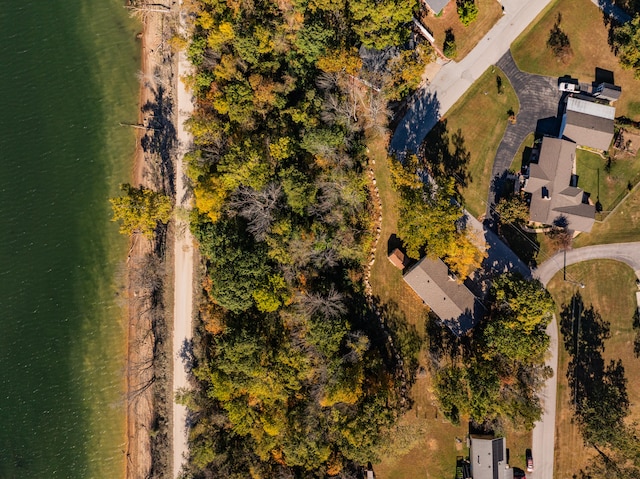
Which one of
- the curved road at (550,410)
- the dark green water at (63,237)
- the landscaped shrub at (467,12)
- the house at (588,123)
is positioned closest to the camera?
the house at (588,123)

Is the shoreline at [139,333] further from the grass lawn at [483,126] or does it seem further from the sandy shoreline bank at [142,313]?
the grass lawn at [483,126]

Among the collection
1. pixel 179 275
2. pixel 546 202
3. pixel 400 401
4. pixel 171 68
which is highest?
pixel 171 68

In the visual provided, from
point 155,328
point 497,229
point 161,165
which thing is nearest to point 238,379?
point 155,328

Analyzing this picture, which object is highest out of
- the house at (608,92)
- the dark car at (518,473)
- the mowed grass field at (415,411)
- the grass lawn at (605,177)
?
the house at (608,92)

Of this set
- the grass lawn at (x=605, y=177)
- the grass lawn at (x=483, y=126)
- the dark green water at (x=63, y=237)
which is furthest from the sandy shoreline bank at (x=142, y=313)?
the grass lawn at (x=605, y=177)

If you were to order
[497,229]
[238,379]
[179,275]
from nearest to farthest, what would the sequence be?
[238,379], [497,229], [179,275]

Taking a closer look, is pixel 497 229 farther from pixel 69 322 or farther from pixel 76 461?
pixel 76 461
